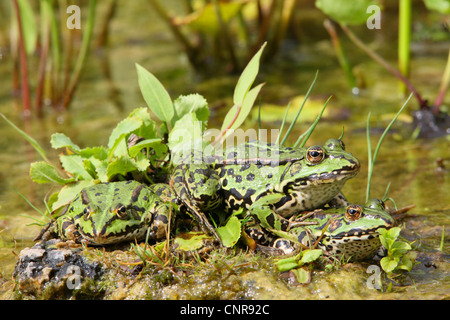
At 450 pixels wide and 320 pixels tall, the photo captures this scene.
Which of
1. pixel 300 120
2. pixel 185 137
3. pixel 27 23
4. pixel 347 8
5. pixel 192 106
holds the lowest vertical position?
pixel 300 120

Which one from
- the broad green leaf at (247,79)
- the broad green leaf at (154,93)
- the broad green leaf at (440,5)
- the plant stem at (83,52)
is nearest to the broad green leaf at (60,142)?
the broad green leaf at (154,93)

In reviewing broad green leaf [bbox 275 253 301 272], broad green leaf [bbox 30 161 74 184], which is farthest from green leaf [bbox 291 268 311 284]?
broad green leaf [bbox 30 161 74 184]

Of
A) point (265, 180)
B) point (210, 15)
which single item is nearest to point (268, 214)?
point (265, 180)

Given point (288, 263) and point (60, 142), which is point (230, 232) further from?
point (60, 142)

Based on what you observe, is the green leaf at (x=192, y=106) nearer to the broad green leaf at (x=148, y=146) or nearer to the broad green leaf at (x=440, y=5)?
the broad green leaf at (x=148, y=146)
